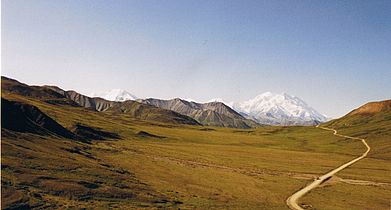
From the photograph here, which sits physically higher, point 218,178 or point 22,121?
point 22,121

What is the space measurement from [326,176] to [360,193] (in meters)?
21.4

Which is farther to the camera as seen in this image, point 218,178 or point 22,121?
point 22,121

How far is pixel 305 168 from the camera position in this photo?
395ft

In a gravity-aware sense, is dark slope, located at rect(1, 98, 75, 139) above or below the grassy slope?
above

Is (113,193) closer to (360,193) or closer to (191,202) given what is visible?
Result: (191,202)

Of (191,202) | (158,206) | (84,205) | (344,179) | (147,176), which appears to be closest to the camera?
(84,205)

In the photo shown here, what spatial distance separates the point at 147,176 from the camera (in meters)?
81.2

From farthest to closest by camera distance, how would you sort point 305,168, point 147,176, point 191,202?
point 305,168
point 147,176
point 191,202

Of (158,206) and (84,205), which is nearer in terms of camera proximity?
(84,205)

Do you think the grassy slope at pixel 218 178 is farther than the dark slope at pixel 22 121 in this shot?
No

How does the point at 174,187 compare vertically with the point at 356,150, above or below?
below

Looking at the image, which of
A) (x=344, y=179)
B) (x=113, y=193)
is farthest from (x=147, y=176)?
(x=344, y=179)

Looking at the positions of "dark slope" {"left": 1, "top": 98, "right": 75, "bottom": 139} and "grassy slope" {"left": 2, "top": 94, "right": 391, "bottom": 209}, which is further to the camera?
"dark slope" {"left": 1, "top": 98, "right": 75, "bottom": 139}

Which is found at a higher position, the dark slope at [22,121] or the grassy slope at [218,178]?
the dark slope at [22,121]
